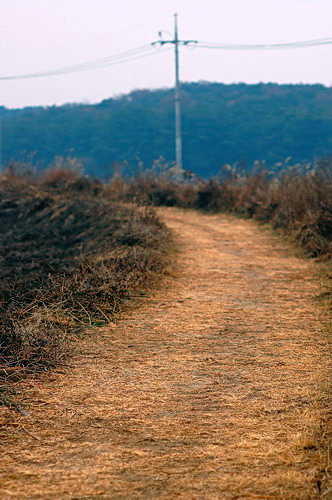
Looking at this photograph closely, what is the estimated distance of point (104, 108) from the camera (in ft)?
245

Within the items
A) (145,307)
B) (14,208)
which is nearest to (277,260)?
(145,307)

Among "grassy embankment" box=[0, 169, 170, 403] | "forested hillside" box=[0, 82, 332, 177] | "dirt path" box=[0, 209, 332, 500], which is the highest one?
"forested hillside" box=[0, 82, 332, 177]

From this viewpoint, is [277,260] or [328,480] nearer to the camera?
[328,480]

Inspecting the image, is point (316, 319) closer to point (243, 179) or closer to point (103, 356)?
point (103, 356)

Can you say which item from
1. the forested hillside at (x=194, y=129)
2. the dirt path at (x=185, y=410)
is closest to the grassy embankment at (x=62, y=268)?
the dirt path at (x=185, y=410)

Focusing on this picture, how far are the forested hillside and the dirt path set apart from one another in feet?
160

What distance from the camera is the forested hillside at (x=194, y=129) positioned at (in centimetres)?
5762

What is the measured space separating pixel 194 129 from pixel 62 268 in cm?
5593

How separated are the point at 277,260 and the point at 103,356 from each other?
5307 millimetres

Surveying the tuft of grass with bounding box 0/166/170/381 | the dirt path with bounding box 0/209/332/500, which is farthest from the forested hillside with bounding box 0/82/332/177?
the dirt path with bounding box 0/209/332/500

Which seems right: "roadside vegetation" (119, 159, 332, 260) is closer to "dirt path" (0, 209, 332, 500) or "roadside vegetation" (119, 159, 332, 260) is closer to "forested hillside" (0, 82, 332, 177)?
"dirt path" (0, 209, 332, 500)

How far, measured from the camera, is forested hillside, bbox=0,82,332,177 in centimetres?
5762

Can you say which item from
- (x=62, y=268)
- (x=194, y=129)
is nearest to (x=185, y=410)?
(x=62, y=268)

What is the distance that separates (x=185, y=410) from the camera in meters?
4.32
